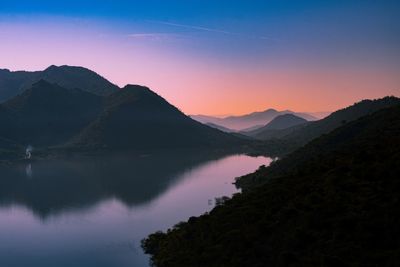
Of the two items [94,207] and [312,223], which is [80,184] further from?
[312,223]

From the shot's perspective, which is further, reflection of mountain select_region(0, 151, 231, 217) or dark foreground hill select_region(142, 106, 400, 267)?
reflection of mountain select_region(0, 151, 231, 217)

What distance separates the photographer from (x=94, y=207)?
106188 millimetres

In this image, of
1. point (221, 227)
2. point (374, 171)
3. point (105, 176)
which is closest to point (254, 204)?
point (221, 227)

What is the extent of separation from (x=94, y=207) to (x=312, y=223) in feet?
250

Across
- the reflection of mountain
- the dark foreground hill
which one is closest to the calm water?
the reflection of mountain

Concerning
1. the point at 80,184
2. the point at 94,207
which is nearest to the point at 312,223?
the point at 94,207

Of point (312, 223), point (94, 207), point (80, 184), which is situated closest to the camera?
point (312, 223)

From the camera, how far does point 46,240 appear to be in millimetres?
74938

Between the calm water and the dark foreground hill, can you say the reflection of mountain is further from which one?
the dark foreground hill

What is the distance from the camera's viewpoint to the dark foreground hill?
3416 centimetres

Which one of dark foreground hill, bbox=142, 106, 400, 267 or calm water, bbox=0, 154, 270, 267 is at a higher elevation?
dark foreground hill, bbox=142, 106, 400, 267

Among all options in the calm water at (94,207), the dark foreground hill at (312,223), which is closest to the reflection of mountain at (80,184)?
the calm water at (94,207)

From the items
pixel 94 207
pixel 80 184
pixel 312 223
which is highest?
pixel 312 223

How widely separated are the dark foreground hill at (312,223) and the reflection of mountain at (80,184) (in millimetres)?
61146
